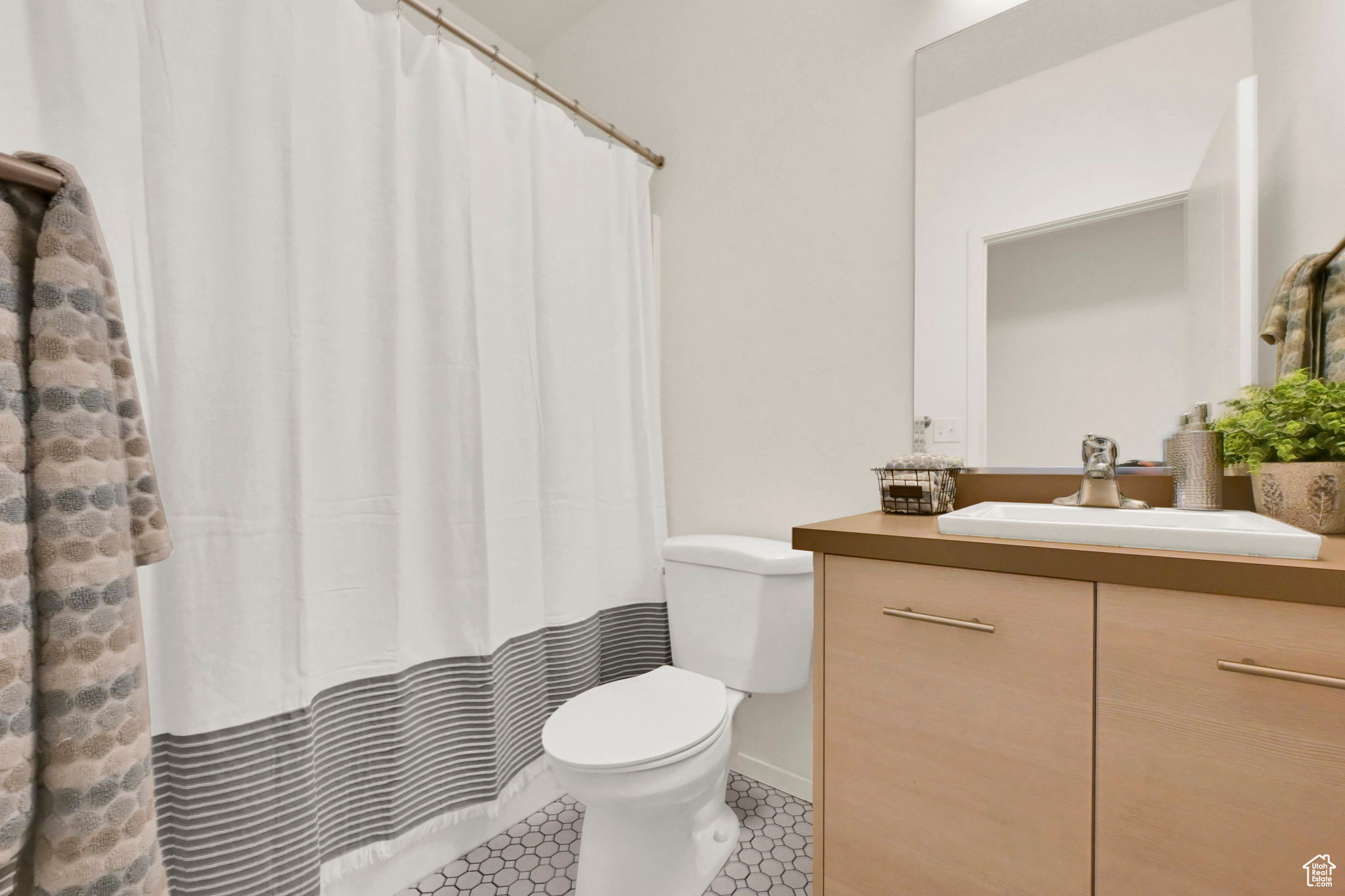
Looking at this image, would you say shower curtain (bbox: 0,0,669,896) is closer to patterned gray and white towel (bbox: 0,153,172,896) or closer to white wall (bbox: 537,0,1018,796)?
patterned gray and white towel (bbox: 0,153,172,896)

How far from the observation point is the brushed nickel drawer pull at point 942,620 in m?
0.82

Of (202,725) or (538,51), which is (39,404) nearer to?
(202,725)

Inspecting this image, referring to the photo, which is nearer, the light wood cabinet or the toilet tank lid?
the light wood cabinet

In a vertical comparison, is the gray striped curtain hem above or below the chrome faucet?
below

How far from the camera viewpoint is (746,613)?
1.49 metres

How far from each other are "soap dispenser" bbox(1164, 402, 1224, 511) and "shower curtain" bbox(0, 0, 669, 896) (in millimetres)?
1330

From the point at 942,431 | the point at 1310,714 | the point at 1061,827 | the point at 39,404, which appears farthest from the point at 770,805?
the point at 39,404

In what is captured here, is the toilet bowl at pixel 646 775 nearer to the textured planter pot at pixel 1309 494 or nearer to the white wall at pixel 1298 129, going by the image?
the textured planter pot at pixel 1309 494

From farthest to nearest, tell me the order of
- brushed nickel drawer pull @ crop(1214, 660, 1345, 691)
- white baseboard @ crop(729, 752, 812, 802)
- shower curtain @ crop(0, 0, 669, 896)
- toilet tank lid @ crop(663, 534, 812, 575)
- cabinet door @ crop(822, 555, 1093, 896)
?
1. white baseboard @ crop(729, 752, 812, 802)
2. toilet tank lid @ crop(663, 534, 812, 575)
3. shower curtain @ crop(0, 0, 669, 896)
4. cabinet door @ crop(822, 555, 1093, 896)
5. brushed nickel drawer pull @ crop(1214, 660, 1345, 691)

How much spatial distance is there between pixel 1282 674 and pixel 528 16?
270 centimetres

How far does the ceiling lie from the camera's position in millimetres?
2035

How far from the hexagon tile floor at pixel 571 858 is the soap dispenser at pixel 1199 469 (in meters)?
1.17

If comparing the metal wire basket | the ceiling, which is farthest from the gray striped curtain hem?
the ceiling

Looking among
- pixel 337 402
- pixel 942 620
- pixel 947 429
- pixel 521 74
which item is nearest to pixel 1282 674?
pixel 942 620
